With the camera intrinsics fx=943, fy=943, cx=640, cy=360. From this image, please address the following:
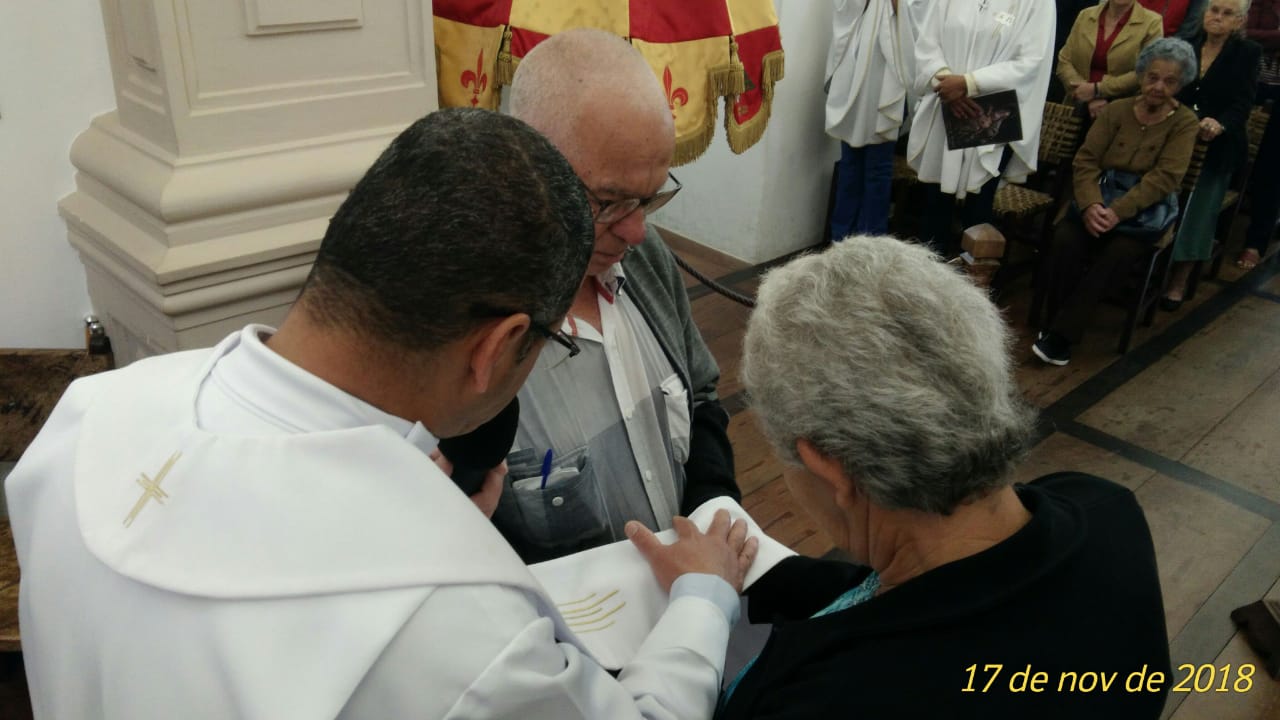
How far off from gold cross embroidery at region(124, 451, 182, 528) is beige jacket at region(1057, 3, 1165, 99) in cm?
496

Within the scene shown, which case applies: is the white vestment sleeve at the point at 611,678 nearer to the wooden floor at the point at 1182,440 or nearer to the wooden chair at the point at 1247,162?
the wooden floor at the point at 1182,440

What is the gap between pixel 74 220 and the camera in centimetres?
179

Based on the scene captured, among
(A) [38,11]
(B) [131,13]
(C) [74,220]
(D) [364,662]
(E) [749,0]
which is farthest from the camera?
(E) [749,0]

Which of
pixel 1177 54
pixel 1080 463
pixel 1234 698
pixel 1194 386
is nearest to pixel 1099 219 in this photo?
pixel 1177 54

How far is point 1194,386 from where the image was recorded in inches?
174

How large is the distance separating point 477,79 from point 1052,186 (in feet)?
13.4

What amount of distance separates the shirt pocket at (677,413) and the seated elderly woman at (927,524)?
591 millimetres

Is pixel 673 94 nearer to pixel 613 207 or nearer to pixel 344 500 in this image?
pixel 613 207

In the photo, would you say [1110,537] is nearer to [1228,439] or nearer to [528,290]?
[528,290]

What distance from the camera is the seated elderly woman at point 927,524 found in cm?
107

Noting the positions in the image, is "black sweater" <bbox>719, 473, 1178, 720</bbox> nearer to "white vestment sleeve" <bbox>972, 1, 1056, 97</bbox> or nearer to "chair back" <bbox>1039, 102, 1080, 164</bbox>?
"white vestment sleeve" <bbox>972, 1, 1056, 97</bbox>

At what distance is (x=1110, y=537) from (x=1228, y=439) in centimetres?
332

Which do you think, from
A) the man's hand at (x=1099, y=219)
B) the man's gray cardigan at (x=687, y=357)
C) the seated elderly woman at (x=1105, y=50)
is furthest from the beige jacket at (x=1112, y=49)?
the man's gray cardigan at (x=687, y=357)

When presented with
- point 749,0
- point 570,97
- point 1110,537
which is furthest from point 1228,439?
point 570,97
